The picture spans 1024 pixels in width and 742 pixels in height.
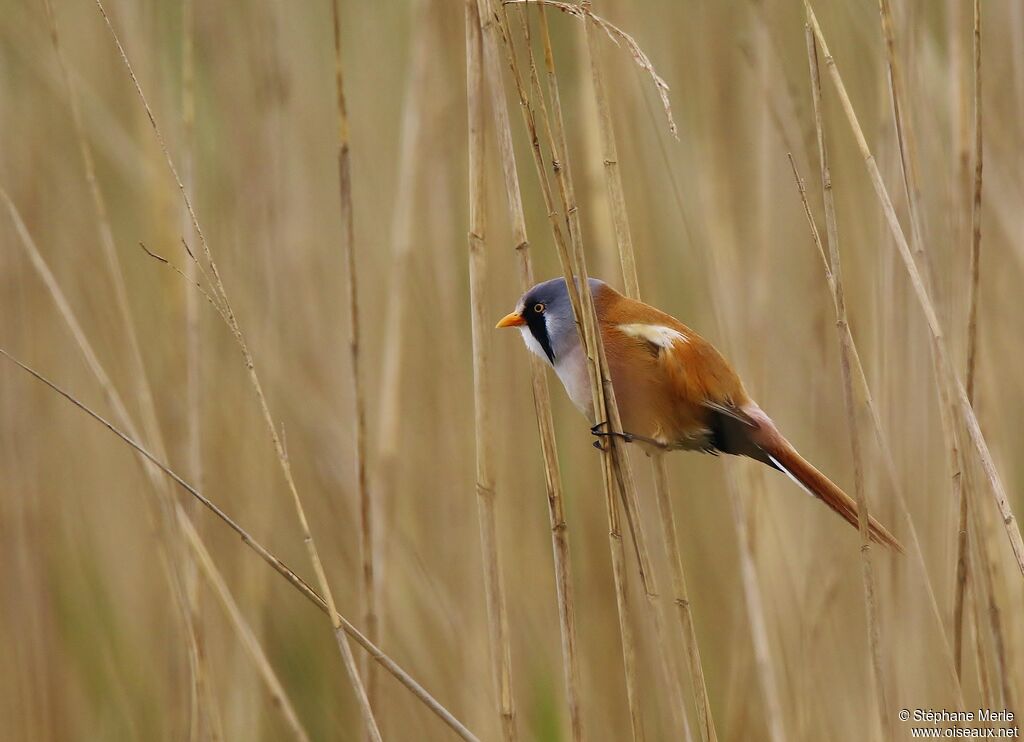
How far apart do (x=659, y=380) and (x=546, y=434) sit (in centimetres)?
43

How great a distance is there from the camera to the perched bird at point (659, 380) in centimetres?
174

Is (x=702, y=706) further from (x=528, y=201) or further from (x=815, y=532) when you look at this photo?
(x=528, y=201)

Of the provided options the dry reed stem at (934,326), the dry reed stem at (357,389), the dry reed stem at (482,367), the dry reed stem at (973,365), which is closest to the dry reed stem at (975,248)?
the dry reed stem at (973,365)

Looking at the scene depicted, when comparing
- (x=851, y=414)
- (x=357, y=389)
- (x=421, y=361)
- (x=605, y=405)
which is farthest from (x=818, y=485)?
(x=421, y=361)

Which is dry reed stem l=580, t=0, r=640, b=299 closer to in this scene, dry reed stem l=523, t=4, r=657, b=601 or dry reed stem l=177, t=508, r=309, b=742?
dry reed stem l=523, t=4, r=657, b=601

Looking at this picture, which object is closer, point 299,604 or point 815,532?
point 815,532

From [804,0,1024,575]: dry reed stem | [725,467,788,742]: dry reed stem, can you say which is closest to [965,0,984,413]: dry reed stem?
[804,0,1024,575]: dry reed stem

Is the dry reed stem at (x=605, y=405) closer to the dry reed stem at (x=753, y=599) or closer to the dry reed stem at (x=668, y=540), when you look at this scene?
the dry reed stem at (x=668, y=540)

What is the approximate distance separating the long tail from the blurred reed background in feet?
1.16

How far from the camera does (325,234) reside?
2.54m

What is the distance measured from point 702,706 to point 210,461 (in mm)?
1406

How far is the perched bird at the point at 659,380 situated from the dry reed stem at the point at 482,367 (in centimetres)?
27

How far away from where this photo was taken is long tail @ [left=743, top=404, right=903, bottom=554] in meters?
1.57

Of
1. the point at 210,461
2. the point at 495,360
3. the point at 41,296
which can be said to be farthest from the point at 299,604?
the point at 41,296
